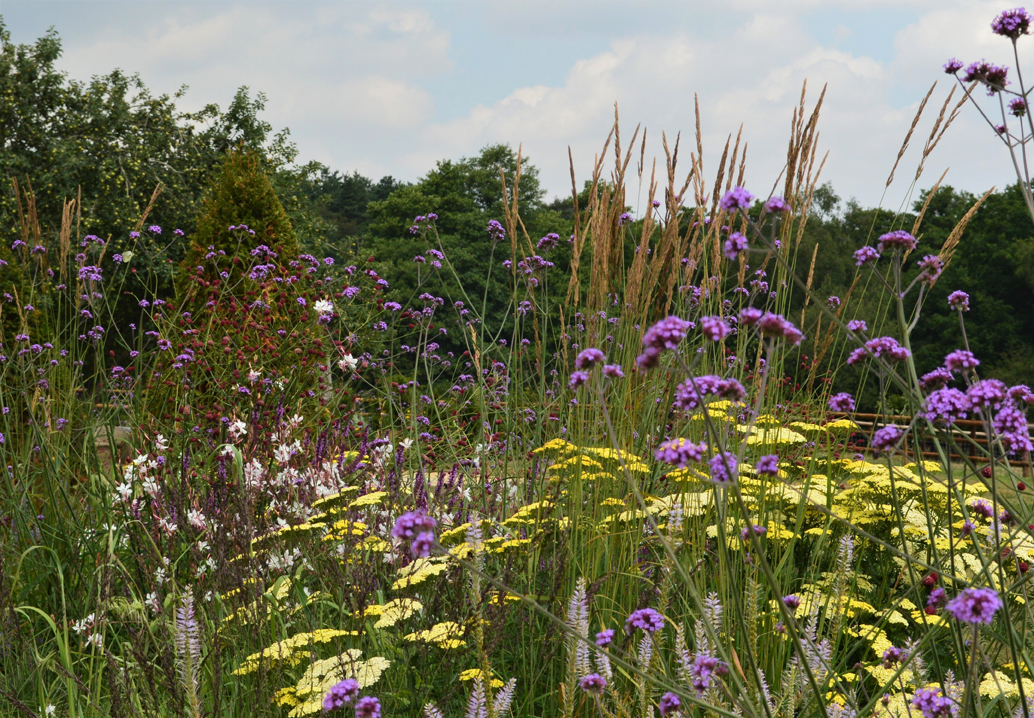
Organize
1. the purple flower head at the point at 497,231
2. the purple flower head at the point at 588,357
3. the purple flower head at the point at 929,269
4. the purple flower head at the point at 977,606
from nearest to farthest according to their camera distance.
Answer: the purple flower head at the point at 977,606 < the purple flower head at the point at 588,357 < the purple flower head at the point at 929,269 < the purple flower head at the point at 497,231

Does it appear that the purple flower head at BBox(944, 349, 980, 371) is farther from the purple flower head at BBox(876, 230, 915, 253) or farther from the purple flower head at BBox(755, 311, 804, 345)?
the purple flower head at BBox(755, 311, 804, 345)

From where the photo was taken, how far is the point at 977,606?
1.01 meters

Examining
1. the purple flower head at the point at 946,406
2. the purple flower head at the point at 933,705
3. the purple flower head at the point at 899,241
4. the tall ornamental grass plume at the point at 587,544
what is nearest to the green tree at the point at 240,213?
the tall ornamental grass plume at the point at 587,544

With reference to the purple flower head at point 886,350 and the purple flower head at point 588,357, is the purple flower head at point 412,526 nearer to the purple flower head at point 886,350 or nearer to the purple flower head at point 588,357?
the purple flower head at point 588,357

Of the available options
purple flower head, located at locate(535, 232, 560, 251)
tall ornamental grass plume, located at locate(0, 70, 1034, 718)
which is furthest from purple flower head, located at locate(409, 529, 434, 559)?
purple flower head, located at locate(535, 232, 560, 251)

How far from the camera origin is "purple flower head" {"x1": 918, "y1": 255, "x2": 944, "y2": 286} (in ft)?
5.45

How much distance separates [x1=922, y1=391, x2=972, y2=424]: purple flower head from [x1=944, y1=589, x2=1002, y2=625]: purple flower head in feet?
1.06

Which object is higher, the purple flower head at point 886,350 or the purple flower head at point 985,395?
the purple flower head at point 886,350

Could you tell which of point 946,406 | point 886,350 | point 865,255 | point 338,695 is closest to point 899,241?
point 865,255

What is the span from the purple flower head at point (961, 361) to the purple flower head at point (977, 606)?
19.3 inches

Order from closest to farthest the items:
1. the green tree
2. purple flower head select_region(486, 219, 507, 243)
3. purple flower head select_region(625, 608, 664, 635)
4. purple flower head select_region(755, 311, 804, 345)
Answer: purple flower head select_region(755, 311, 804, 345), purple flower head select_region(625, 608, 664, 635), purple flower head select_region(486, 219, 507, 243), the green tree

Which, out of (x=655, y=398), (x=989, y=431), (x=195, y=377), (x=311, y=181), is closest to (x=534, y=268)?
(x=655, y=398)

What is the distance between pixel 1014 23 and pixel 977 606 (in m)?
1.28

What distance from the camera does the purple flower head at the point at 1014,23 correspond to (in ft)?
5.26
